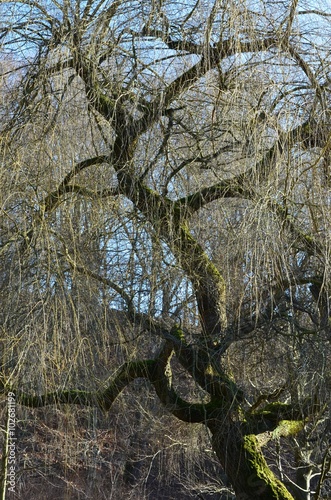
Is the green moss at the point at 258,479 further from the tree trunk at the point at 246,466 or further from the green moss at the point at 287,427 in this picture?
the green moss at the point at 287,427

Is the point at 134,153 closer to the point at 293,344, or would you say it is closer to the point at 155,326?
the point at 155,326

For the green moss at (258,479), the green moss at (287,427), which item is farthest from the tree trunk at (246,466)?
the green moss at (287,427)

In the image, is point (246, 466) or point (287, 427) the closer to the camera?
point (246, 466)

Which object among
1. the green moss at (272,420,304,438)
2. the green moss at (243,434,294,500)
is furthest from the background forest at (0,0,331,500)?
the green moss at (272,420,304,438)

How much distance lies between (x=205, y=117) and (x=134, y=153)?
16.5 inches

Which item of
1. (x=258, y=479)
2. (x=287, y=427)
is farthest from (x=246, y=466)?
(x=287, y=427)

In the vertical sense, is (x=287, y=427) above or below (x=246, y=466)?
above

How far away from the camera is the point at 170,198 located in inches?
149

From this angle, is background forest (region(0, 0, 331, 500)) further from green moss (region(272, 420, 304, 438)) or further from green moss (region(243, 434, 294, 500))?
green moss (region(272, 420, 304, 438))

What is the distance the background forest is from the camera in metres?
3.12

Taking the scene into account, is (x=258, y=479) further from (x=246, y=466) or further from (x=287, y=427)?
(x=287, y=427)

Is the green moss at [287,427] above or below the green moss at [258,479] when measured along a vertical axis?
above

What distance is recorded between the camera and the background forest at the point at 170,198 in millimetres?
3121

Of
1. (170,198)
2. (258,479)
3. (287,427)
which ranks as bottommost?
(258,479)
